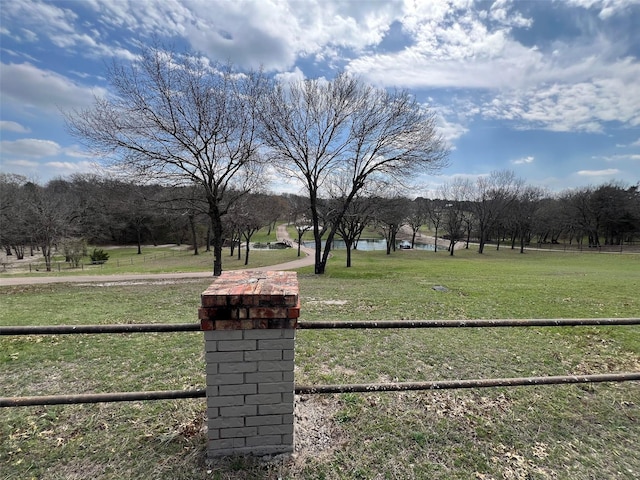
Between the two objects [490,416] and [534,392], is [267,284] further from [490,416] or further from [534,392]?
[534,392]

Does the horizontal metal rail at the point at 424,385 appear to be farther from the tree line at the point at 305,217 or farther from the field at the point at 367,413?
the tree line at the point at 305,217

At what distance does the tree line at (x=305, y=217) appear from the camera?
93.4 feet

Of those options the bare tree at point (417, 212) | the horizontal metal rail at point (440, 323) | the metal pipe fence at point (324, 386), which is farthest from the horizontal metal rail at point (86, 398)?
the bare tree at point (417, 212)

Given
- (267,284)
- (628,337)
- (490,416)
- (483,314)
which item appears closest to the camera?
(267,284)

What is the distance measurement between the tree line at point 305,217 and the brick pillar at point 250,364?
1696 cm

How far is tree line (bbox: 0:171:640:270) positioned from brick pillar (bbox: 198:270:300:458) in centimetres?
1696

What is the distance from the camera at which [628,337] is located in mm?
5383

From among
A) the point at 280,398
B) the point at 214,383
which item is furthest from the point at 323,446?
the point at 214,383

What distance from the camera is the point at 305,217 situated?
28609 millimetres

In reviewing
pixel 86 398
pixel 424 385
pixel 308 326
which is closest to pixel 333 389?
pixel 308 326

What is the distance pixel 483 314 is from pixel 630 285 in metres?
8.93

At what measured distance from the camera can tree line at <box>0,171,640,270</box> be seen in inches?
1120

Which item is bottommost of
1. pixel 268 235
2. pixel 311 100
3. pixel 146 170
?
pixel 268 235

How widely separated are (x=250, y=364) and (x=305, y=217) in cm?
2666
